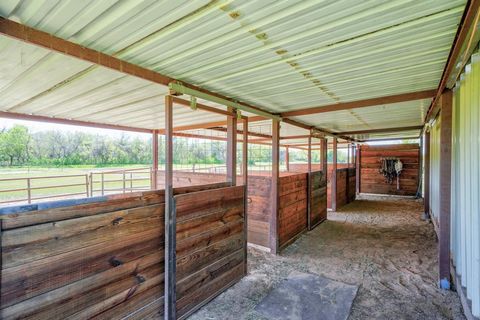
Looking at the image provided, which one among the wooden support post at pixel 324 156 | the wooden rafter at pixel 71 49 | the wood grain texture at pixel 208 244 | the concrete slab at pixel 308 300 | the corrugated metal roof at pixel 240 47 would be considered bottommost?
the concrete slab at pixel 308 300

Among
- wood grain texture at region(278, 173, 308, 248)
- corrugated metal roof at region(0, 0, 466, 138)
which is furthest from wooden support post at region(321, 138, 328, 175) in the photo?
corrugated metal roof at region(0, 0, 466, 138)

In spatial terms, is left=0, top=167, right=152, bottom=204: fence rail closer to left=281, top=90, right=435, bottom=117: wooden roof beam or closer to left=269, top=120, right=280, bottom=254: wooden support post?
left=269, top=120, right=280, bottom=254: wooden support post

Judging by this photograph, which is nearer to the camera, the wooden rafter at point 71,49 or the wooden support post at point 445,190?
the wooden rafter at point 71,49

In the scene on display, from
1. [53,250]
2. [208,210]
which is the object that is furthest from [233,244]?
[53,250]

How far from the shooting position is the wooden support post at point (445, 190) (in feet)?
7.76

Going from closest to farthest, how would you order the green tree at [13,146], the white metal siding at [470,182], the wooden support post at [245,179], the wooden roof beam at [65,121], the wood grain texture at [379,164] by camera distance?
1. the white metal siding at [470,182]
2. the wooden support post at [245,179]
3. the green tree at [13,146]
4. the wooden roof beam at [65,121]
5. the wood grain texture at [379,164]

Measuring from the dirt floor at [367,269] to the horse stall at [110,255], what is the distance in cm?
39

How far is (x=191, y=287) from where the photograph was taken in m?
2.07

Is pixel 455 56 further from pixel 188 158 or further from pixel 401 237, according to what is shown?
pixel 188 158

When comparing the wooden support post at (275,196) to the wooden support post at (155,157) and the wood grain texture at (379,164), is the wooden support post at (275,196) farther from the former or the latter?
the wood grain texture at (379,164)

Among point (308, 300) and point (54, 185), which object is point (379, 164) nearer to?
point (308, 300)

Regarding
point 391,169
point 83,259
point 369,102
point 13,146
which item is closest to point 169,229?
point 83,259

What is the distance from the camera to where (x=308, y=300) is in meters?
2.23

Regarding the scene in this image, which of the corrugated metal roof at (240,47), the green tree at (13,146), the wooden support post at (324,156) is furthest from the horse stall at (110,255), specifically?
the wooden support post at (324,156)
